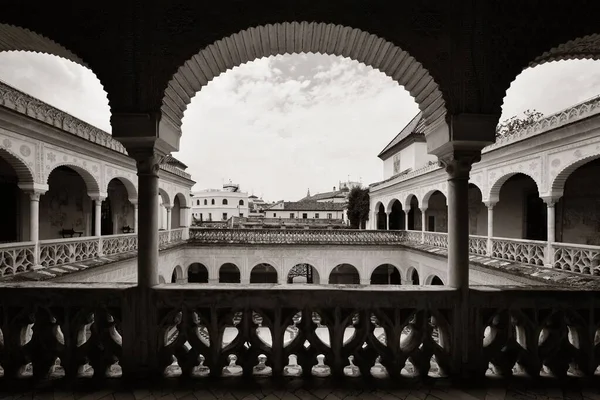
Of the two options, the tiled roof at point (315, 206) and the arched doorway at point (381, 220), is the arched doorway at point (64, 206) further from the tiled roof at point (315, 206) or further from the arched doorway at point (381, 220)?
the tiled roof at point (315, 206)

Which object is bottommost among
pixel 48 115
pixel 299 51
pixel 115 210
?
pixel 115 210

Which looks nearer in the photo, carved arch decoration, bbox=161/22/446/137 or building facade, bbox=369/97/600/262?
carved arch decoration, bbox=161/22/446/137

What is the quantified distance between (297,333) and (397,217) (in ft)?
71.4

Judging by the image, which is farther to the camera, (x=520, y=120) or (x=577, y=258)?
(x=520, y=120)

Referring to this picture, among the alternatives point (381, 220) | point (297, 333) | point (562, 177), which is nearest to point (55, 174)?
point (297, 333)

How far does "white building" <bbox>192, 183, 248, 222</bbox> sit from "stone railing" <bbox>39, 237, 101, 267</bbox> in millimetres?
54527

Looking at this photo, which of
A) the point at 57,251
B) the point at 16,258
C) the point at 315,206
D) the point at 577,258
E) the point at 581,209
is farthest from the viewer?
the point at 315,206

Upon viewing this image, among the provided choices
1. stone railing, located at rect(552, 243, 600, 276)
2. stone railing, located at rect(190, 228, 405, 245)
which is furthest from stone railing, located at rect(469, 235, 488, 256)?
stone railing, located at rect(190, 228, 405, 245)

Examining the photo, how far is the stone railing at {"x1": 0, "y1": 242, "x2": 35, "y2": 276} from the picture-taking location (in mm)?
6957

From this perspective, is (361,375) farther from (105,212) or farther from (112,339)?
(105,212)

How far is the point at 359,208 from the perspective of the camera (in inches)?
1168

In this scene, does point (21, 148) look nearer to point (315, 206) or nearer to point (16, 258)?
point (16, 258)

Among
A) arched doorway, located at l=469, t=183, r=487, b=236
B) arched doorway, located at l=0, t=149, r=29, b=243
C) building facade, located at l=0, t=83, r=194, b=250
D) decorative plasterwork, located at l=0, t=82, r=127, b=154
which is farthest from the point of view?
arched doorway, located at l=469, t=183, r=487, b=236

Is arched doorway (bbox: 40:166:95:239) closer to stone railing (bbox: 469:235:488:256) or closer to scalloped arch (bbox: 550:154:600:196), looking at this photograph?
stone railing (bbox: 469:235:488:256)
